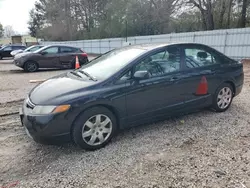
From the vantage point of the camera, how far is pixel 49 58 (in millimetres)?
11484

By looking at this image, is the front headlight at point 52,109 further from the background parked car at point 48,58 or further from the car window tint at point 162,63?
the background parked car at point 48,58

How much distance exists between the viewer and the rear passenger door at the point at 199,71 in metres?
4.02

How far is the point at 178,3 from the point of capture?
1861 cm

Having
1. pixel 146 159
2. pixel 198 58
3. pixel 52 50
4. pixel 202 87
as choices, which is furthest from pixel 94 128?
pixel 52 50

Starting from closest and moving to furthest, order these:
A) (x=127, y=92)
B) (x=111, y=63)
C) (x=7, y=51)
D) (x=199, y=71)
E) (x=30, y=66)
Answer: (x=127, y=92), (x=111, y=63), (x=199, y=71), (x=30, y=66), (x=7, y=51)

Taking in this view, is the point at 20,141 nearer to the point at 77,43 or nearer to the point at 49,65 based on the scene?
the point at 49,65

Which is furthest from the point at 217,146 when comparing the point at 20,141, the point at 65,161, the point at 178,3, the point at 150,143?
the point at 178,3

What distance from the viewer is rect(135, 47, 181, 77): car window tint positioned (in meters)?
3.59

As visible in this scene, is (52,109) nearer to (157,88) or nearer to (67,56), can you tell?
(157,88)

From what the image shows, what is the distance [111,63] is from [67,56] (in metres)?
8.80

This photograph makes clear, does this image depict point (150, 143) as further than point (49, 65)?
No

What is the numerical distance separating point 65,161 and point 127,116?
43.6 inches

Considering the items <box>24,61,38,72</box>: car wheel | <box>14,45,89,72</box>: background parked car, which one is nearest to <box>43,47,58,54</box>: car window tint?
<box>14,45,89,72</box>: background parked car

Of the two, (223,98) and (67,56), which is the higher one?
(67,56)
